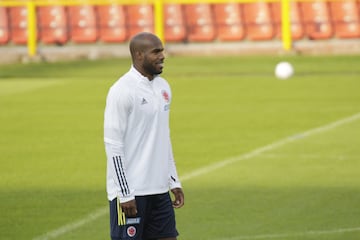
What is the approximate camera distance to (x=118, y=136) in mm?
7289

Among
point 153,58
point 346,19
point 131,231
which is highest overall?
point 153,58

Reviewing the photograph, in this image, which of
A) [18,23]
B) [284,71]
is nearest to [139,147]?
[284,71]

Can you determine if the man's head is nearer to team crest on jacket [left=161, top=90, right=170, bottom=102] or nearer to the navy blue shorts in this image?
team crest on jacket [left=161, top=90, right=170, bottom=102]

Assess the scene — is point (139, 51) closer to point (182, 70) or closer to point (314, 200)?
point (314, 200)

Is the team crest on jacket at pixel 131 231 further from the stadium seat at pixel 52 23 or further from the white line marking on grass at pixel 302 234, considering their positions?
the stadium seat at pixel 52 23

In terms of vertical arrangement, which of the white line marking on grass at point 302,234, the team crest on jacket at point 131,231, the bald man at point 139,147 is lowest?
the white line marking on grass at point 302,234

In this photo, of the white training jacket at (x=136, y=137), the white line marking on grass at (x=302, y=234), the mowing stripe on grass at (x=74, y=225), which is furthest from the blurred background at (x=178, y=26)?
the white training jacket at (x=136, y=137)

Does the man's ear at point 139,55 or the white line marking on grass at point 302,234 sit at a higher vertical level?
the man's ear at point 139,55

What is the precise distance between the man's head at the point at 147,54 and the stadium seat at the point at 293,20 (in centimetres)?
2623

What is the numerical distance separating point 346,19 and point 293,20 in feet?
5.05

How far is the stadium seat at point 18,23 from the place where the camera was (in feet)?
113

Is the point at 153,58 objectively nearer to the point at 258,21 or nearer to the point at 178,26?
the point at 178,26

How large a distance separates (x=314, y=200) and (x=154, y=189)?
4882 mm

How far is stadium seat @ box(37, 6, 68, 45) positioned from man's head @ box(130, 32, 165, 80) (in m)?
27.1
